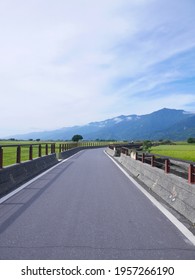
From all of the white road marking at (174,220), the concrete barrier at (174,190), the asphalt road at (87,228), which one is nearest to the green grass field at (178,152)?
the concrete barrier at (174,190)

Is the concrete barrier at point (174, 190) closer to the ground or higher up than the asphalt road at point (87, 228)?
higher up

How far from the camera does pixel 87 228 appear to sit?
7711 millimetres

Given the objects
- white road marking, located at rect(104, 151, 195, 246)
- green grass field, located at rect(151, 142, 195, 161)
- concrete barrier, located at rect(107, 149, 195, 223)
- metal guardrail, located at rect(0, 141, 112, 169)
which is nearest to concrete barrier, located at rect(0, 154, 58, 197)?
metal guardrail, located at rect(0, 141, 112, 169)

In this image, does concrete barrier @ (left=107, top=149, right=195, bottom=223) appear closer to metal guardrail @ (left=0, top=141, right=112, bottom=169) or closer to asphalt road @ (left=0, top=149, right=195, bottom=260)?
asphalt road @ (left=0, top=149, right=195, bottom=260)

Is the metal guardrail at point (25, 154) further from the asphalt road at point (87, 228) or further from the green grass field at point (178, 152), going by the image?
the green grass field at point (178, 152)

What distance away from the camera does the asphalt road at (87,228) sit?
19.9ft

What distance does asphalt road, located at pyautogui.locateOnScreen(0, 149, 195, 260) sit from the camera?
6.07m

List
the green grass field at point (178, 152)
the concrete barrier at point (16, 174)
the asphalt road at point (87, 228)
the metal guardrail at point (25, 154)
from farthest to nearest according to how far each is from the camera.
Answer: the green grass field at point (178, 152) → the metal guardrail at point (25, 154) → the concrete barrier at point (16, 174) → the asphalt road at point (87, 228)

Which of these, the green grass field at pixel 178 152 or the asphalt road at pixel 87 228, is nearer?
the asphalt road at pixel 87 228

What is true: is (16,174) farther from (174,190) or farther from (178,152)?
(178,152)

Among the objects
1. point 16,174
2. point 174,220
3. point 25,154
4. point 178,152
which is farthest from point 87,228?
point 178,152

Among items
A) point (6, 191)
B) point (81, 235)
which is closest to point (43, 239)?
point (81, 235)

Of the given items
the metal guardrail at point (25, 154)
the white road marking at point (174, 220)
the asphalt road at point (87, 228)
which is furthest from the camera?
the metal guardrail at point (25, 154)

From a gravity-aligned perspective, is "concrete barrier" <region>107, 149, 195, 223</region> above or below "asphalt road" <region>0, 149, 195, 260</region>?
above
